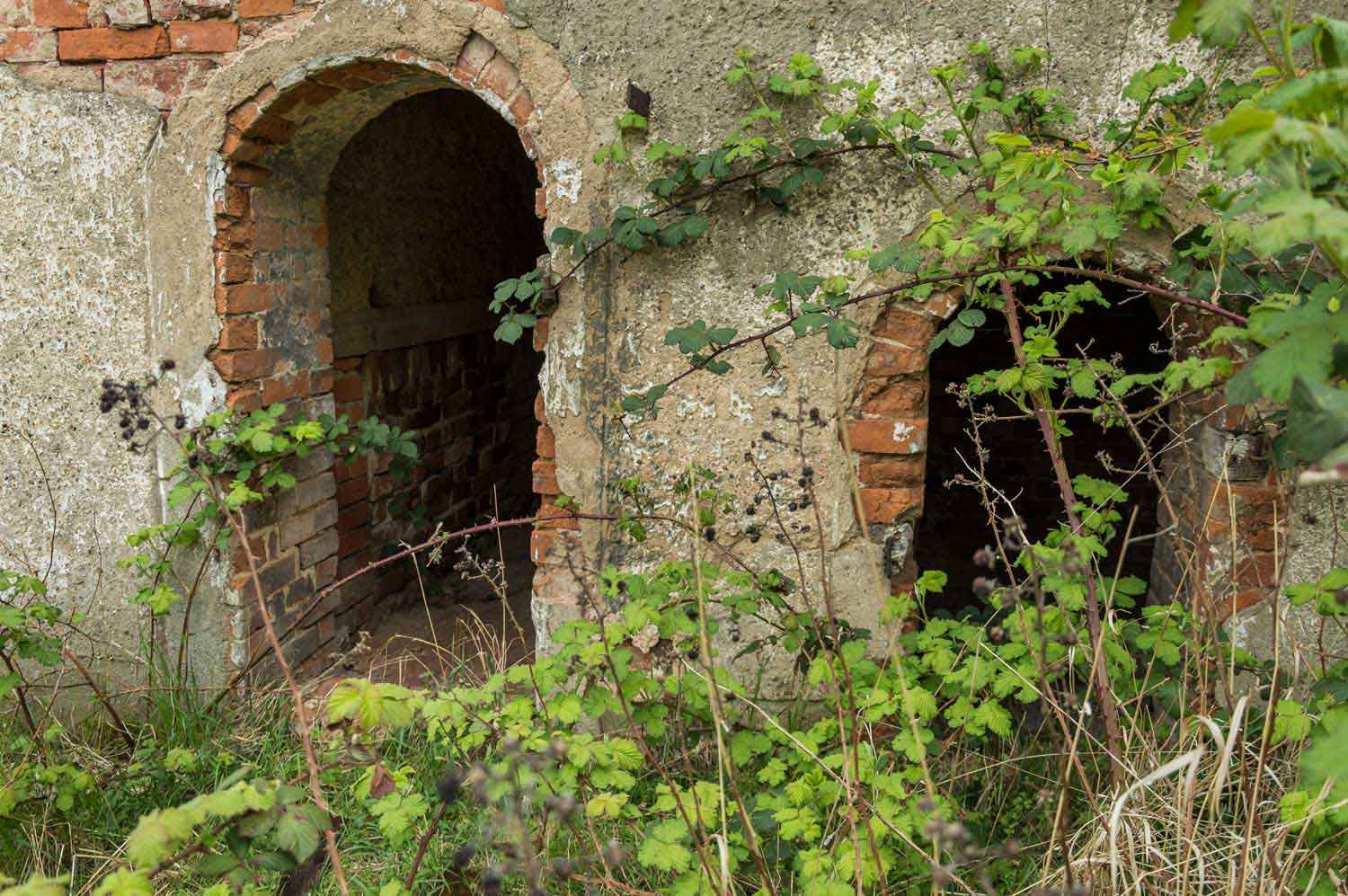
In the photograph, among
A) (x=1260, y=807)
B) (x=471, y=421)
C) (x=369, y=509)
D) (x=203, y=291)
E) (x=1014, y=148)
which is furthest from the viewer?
(x=471, y=421)

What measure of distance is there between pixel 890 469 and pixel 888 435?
108 mm

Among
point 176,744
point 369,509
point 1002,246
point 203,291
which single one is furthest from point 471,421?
point 1002,246

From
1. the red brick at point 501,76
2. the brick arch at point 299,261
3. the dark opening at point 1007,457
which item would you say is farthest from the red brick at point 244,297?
the dark opening at point 1007,457

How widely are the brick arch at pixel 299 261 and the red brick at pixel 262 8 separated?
22 centimetres

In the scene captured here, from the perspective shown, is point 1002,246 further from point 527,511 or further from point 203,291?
point 527,511

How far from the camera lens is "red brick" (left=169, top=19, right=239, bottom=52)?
323 centimetres

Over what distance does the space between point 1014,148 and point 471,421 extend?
3702mm

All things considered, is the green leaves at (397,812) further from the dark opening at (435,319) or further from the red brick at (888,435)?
the dark opening at (435,319)

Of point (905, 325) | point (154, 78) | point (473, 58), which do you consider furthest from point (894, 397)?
point (154, 78)

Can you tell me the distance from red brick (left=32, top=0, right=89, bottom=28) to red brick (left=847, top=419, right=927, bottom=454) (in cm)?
283

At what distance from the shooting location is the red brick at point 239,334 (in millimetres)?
3344

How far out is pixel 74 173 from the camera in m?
3.37

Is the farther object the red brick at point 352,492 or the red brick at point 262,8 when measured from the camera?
the red brick at point 352,492

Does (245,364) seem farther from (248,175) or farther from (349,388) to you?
(349,388)
